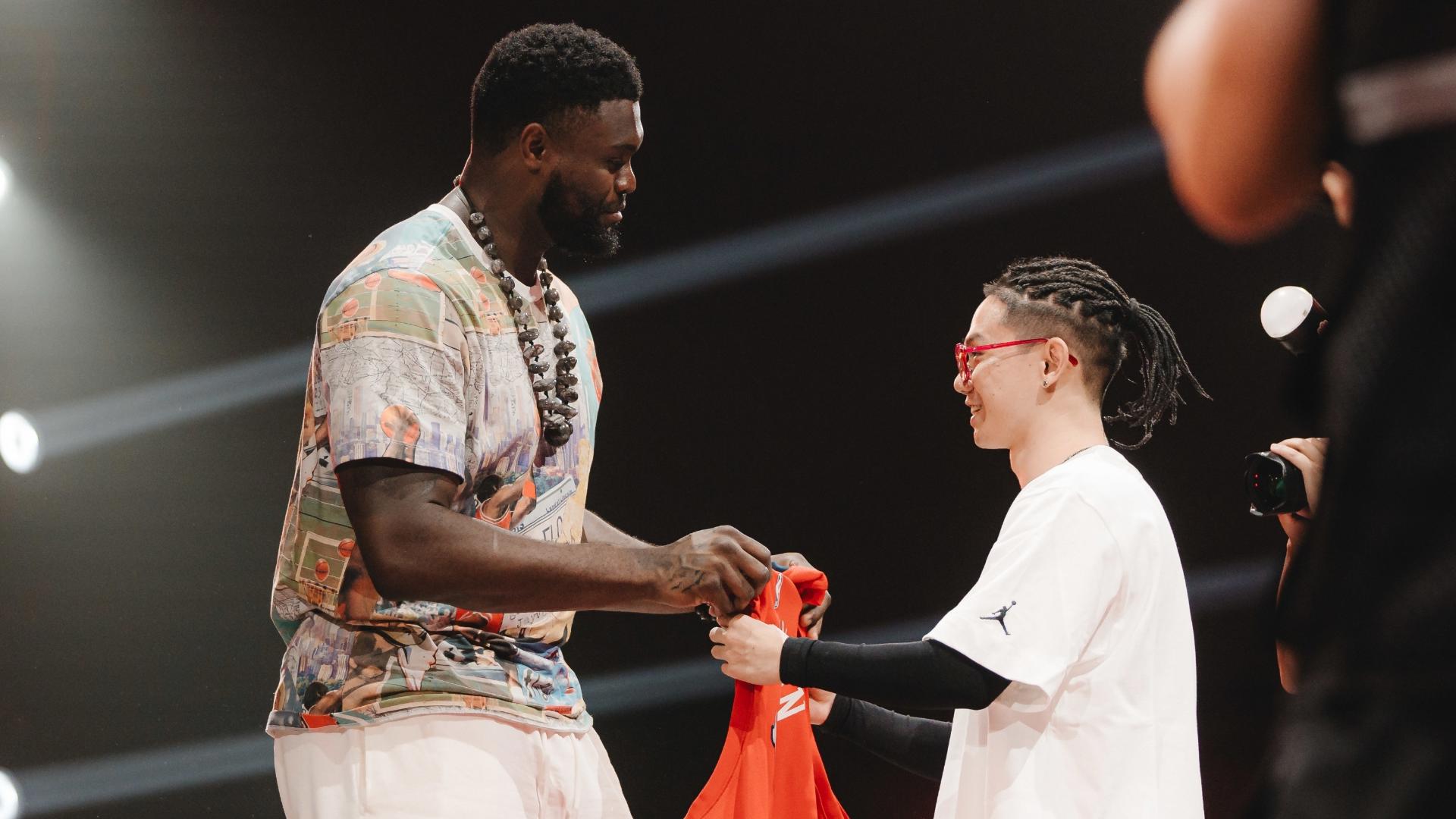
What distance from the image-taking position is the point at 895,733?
257 cm

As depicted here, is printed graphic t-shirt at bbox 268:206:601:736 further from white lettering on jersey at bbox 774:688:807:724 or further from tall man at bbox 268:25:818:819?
white lettering on jersey at bbox 774:688:807:724

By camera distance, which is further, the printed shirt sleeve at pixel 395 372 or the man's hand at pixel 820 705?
the man's hand at pixel 820 705

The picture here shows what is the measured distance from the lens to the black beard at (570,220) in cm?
199

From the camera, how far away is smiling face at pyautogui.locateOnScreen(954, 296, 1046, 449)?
241 cm

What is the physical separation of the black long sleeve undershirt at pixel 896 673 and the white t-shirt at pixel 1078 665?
0.10 feet

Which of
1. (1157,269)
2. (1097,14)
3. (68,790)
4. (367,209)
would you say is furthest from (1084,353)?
(68,790)

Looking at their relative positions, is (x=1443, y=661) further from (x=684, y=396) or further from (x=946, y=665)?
(x=684, y=396)

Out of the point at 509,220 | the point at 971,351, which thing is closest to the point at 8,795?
the point at 509,220

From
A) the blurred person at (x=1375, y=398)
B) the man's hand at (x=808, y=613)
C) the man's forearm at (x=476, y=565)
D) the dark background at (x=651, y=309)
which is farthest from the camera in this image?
the dark background at (x=651, y=309)

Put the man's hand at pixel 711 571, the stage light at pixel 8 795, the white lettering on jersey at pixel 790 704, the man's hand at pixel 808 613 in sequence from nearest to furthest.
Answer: the man's hand at pixel 711 571, the white lettering on jersey at pixel 790 704, the man's hand at pixel 808 613, the stage light at pixel 8 795

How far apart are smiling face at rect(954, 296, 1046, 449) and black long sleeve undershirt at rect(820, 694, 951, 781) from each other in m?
0.61

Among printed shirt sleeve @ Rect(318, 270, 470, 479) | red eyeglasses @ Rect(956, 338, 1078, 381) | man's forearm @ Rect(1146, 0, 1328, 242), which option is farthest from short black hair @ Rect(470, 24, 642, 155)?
man's forearm @ Rect(1146, 0, 1328, 242)

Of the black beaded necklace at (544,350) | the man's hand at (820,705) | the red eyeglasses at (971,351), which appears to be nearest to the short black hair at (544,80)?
the black beaded necklace at (544,350)

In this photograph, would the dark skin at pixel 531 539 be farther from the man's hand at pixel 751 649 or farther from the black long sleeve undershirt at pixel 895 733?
the black long sleeve undershirt at pixel 895 733
